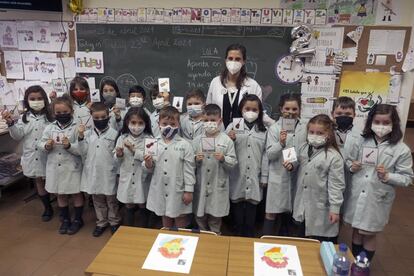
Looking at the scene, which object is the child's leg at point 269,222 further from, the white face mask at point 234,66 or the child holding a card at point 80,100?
the child holding a card at point 80,100

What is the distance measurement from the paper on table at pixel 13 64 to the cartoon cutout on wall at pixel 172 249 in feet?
12.1

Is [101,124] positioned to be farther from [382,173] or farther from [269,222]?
[382,173]

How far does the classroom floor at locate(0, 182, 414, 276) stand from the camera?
2.74m

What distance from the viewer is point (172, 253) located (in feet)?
5.71

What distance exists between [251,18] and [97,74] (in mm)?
2026

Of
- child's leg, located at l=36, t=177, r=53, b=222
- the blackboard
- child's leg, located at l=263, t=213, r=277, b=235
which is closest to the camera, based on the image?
child's leg, located at l=263, t=213, r=277, b=235

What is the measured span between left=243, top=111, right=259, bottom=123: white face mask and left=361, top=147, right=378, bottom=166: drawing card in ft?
2.77

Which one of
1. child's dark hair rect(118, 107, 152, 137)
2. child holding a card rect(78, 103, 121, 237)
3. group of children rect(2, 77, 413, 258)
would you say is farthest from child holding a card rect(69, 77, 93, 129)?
child's dark hair rect(118, 107, 152, 137)

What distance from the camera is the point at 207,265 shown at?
1652mm

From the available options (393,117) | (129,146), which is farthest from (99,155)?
(393,117)

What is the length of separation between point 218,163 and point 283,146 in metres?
0.54

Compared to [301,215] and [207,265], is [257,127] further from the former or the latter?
[207,265]

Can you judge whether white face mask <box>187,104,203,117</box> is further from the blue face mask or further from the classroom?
the blue face mask

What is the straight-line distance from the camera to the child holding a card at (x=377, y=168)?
2281 millimetres
